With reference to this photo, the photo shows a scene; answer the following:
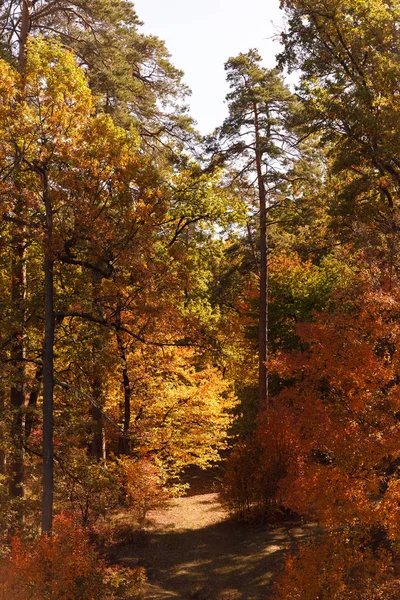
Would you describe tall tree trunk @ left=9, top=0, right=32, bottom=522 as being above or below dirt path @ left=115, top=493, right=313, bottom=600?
above

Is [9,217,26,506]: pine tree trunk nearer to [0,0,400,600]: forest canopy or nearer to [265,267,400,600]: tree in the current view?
[0,0,400,600]: forest canopy

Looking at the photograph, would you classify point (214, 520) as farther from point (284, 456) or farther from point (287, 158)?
point (287, 158)

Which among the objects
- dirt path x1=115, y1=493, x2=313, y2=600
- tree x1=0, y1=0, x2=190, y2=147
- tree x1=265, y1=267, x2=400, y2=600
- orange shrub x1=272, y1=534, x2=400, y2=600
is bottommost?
dirt path x1=115, y1=493, x2=313, y2=600

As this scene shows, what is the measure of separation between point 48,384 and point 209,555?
7341 millimetres

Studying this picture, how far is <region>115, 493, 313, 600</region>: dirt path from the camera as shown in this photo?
1531 centimetres

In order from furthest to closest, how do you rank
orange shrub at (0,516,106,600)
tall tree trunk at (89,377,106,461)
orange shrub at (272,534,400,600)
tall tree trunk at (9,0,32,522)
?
1. tall tree trunk at (89,377,106,461)
2. tall tree trunk at (9,0,32,522)
3. orange shrub at (0,516,106,600)
4. orange shrub at (272,534,400,600)

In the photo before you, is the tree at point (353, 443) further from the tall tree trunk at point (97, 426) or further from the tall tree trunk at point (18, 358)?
the tall tree trunk at point (18, 358)

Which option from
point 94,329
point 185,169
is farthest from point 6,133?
point 185,169

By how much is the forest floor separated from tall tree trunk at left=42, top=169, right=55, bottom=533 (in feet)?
11.2

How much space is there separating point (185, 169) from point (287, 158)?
13.3 feet

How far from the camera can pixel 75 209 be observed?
14.2 m

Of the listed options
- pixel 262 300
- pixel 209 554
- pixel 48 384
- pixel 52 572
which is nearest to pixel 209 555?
pixel 209 554

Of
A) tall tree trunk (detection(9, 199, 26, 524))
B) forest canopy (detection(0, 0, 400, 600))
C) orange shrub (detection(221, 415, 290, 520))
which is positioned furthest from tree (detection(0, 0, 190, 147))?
orange shrub (detection(221, 415, 290, 520))

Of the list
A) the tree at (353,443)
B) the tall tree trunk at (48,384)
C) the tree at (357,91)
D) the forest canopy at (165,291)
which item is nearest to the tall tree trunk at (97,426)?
the forest canopy at (165,291)
